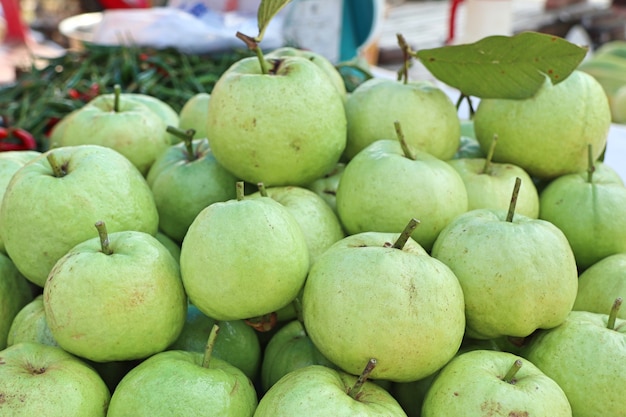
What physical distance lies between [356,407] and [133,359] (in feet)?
1.80

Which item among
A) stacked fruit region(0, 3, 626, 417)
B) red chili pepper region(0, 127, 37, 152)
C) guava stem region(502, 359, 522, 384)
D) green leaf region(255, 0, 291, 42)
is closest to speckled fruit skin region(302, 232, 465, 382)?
stacked fruit region(0, 3, 626, 417)

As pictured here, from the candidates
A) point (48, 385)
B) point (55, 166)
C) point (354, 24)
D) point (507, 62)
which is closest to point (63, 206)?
point (55, 166)

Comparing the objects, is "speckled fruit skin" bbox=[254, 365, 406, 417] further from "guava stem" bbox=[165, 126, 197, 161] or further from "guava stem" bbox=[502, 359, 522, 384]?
"guava stem" bbox=[165, 126, 197, 161]

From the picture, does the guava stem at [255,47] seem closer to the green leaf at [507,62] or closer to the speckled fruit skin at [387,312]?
the green leaf at [507,62]

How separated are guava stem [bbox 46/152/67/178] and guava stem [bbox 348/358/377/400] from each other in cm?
86

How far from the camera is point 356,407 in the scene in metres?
1.22

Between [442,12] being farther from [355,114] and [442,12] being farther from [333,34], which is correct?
[355,114]

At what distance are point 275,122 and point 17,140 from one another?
176cm

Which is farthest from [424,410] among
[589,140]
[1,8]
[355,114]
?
[1,8]

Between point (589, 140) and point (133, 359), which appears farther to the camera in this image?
point (589, 140)

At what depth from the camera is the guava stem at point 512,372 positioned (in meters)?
1.28

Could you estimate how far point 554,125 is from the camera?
193cm

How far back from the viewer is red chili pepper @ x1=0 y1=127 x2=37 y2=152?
2904 mm

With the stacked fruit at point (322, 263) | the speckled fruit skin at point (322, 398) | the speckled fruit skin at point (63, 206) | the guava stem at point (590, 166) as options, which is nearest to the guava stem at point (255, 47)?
the stacked fruit at point (322, 263)
